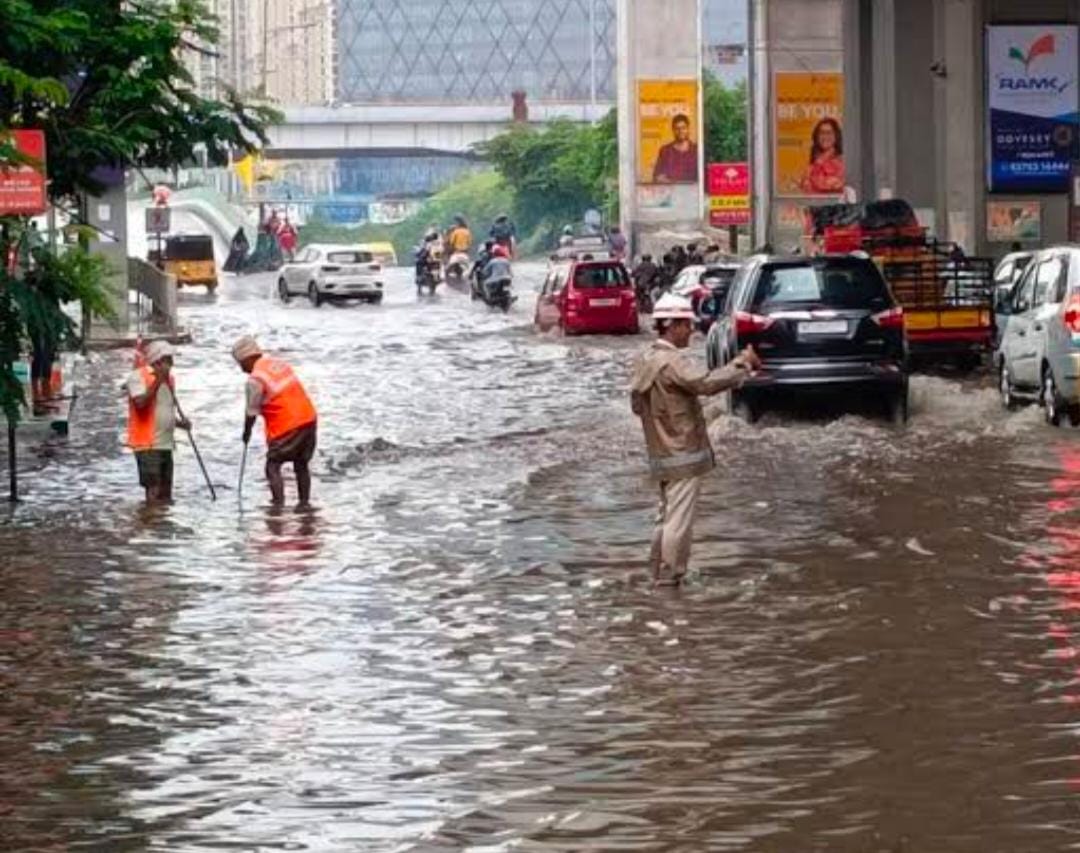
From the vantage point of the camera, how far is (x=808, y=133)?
232 ft

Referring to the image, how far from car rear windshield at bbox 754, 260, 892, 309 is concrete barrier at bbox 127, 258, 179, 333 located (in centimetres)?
2513

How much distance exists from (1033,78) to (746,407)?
2662 cm

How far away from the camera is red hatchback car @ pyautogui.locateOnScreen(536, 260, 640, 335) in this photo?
49312 millimetres

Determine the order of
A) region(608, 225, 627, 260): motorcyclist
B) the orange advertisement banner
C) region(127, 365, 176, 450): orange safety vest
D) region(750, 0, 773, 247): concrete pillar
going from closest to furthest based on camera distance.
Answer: region(127, 365, 176, 450): orange safety vest, region(750, 0, 773, 247): concrete pillar, region(608, 225, 627, 260): motorcyclist, the orange advertisement banner

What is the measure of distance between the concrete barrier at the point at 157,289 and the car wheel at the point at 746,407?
24429mm

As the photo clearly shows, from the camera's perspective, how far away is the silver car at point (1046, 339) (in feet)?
79.2

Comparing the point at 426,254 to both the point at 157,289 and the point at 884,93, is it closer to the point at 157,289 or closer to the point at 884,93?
the point at 884,93

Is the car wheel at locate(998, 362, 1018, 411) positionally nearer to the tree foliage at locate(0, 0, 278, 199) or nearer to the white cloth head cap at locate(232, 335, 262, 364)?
the tree foliage at locate(0, 0, 278, 199)

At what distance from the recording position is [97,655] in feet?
44.1

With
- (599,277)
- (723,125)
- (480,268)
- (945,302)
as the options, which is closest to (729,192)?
(480,268)

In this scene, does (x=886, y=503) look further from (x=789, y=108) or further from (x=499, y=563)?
(x=789, y=108)

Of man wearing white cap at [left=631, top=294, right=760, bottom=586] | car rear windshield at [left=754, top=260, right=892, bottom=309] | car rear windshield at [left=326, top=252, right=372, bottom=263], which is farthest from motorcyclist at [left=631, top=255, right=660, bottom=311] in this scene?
man wearing white cap at [left=631, top=294, right=760, bottom=586]

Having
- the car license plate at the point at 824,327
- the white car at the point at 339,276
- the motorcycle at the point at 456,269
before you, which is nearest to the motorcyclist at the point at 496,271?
the white car at the point at 339,276

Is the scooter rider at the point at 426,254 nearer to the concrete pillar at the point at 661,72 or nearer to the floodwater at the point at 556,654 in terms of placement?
the concrete pillar at the point at 661,72
